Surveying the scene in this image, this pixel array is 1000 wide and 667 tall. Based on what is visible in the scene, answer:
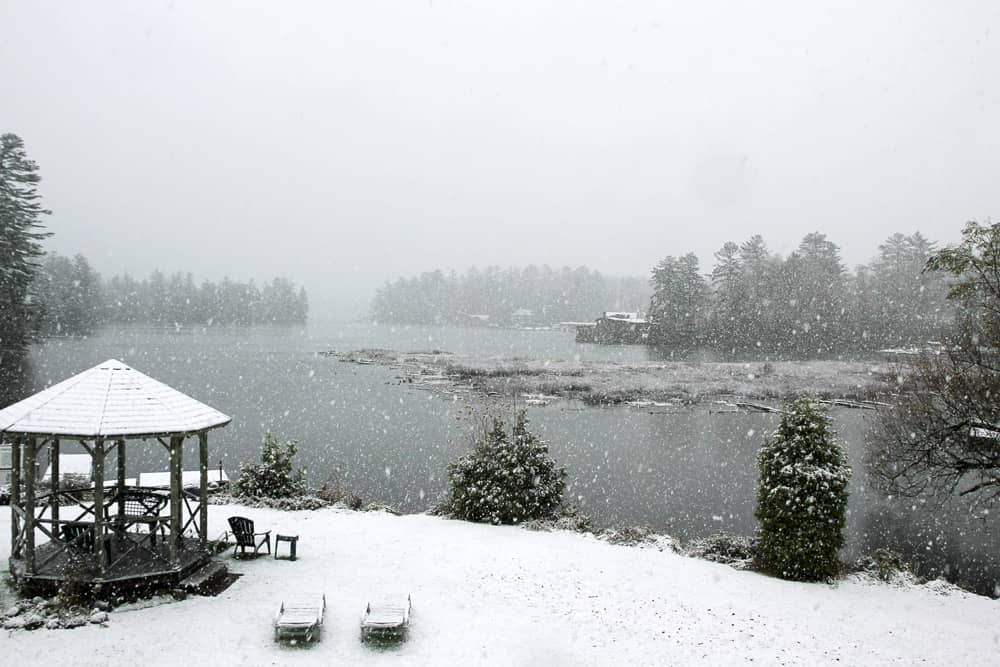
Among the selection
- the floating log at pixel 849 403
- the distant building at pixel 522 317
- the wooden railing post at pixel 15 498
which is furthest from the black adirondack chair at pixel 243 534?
the distant building at pixel 522 317

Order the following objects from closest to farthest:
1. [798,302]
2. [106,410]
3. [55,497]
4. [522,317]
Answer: [106,410] < [55,497] < [798,302] < [522,317]

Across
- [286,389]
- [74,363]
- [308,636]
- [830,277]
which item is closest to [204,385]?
[286,389]

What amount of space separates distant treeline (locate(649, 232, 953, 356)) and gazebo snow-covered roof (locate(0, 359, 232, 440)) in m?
74.1

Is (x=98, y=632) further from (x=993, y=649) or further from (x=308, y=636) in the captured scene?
(x=993, y=649)

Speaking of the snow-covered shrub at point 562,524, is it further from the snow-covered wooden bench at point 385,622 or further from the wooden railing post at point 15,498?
the wooden railing post at point 15,498

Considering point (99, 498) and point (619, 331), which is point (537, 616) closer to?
point (99, 498)

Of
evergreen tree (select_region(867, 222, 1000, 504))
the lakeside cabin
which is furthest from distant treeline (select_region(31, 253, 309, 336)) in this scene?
evergreen tree (select_region(867, 222, 1000, 504))

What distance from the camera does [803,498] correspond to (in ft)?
40.2

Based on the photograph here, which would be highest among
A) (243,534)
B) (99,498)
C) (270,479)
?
(99,498)

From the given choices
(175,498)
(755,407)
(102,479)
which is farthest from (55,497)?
(755,407)

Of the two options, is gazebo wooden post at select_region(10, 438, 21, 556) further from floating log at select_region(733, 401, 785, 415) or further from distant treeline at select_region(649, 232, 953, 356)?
distant treeline at select_region(649, 232, 953, 356)

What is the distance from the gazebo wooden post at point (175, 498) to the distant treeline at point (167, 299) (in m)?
95.9

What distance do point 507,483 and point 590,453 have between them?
1102 centimetres

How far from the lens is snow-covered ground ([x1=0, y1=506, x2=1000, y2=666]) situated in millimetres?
8758
